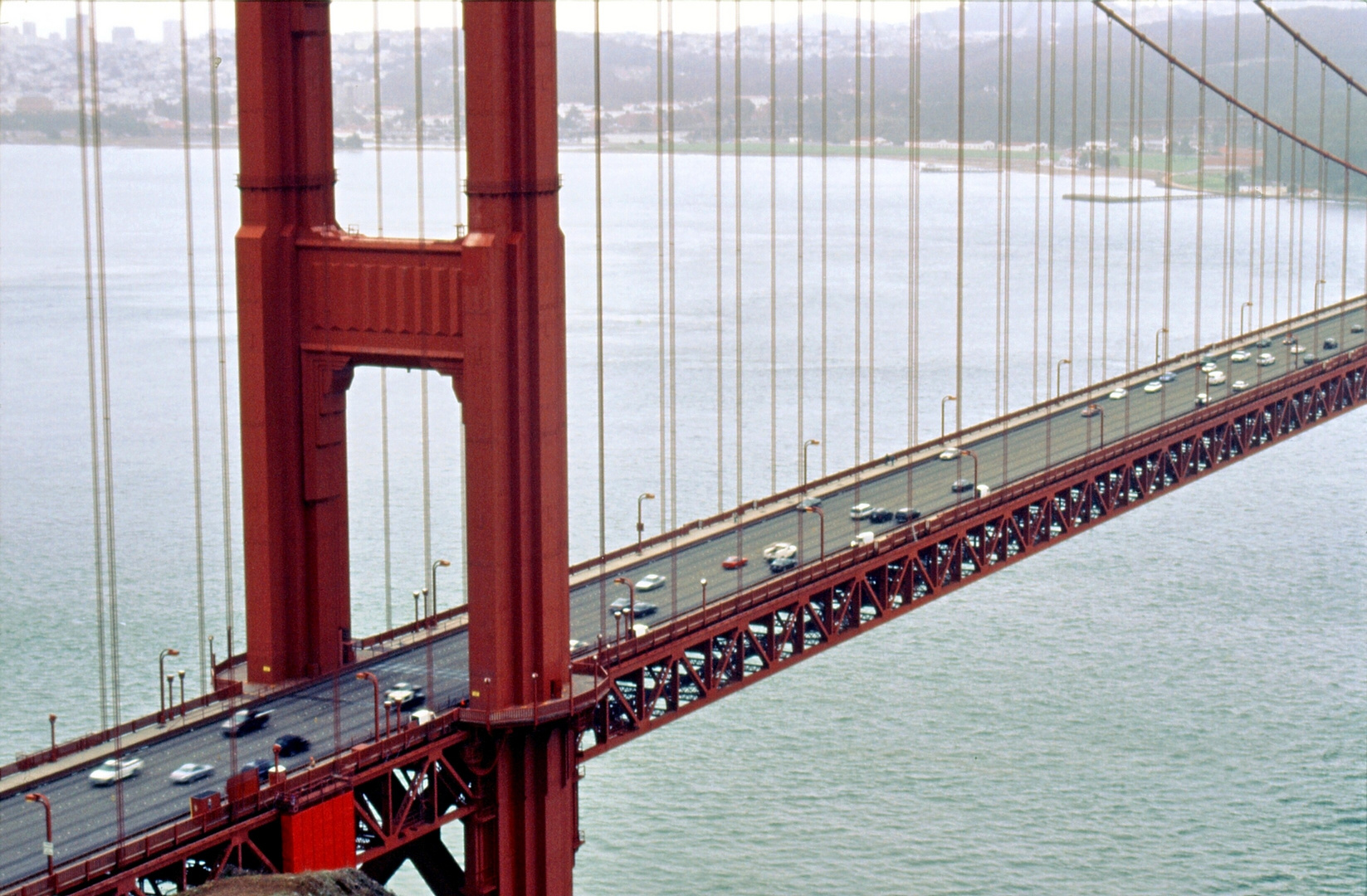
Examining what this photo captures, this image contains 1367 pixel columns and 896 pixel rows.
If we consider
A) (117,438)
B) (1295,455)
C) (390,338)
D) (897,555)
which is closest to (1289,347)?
(1295,455)

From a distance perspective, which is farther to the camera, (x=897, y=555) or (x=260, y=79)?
(x=897, y=555)

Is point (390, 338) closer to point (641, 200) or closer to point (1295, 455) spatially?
point (1295, 455)

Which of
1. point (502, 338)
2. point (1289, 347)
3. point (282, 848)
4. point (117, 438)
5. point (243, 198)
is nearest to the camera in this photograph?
point (282, 848)

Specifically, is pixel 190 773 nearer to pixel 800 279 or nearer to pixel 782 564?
pixel 782 564

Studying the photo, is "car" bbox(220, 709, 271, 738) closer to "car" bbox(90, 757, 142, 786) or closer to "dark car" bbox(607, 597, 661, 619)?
"car" bbox(90, 757, 142, 786)

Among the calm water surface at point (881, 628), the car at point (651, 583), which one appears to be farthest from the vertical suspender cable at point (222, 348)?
the car at point (651, 583)

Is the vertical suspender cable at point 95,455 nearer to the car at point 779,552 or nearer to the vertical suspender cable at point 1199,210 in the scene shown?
the car at point 779,552
